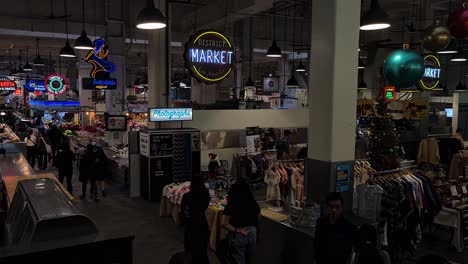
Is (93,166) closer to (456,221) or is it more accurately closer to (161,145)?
(161,145)

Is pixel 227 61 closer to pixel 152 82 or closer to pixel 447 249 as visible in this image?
pixel 152 82

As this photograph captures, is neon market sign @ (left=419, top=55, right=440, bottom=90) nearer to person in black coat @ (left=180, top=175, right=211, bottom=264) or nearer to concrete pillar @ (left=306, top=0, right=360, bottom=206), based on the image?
concrete pillar @ (left=306, top=0, right=360, bottom=206)

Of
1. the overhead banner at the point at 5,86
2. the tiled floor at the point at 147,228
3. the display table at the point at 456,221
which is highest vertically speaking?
the overhead banner at the point at 5,86

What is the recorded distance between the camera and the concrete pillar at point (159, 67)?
11.2 m

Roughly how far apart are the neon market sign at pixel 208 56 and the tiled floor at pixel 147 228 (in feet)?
10.4

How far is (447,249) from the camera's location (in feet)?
24.0

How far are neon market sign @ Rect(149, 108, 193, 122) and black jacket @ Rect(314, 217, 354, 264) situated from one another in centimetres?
715

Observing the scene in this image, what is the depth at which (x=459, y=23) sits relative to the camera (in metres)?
5.60

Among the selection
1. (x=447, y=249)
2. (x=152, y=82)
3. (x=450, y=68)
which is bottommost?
(x=447, y=249)

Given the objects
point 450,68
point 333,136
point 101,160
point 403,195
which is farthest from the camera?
point 450,68

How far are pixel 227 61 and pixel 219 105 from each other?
4.97m

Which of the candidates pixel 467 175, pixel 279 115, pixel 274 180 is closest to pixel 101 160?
pixel 274 180

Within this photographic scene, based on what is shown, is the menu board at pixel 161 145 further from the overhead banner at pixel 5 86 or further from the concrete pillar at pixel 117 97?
the overhead banner at pixel 5 86

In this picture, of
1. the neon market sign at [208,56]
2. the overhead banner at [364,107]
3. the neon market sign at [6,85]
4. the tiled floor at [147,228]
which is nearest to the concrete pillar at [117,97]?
the tiled floor at [147,228]
